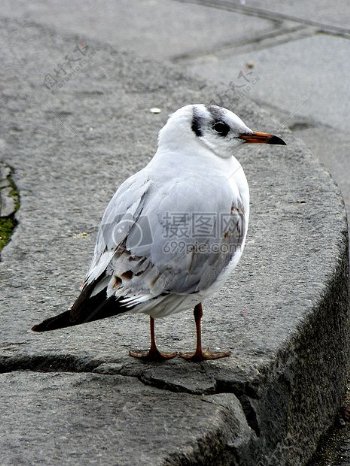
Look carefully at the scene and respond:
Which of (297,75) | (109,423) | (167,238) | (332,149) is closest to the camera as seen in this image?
(109,423)

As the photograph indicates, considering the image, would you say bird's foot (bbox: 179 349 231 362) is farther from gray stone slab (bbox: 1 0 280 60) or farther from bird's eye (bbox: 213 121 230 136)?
gray stone slab (bbox: 1 0 280 60)

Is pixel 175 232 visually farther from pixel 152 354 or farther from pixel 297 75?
pixel 297 75

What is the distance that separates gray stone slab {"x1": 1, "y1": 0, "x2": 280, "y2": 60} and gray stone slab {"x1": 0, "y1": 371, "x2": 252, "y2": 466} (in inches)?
151

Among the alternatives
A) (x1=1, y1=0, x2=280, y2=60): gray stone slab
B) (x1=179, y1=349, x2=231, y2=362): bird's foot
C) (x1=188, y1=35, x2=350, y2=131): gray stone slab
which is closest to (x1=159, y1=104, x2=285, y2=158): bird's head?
(x1=179, y1=349, x2=231, y2=362): bird's foot

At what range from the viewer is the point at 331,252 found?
3746 millimetres

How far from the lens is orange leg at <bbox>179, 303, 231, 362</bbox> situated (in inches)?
126

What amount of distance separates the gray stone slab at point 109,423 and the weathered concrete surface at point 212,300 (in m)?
0.01

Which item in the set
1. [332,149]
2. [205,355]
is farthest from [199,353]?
[332,149]

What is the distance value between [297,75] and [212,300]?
300cm

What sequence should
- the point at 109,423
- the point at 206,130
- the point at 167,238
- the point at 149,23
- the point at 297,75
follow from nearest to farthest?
1. the point at 109,423
2. the point at 167,238
3. the point at 206,130
4. the point at 297,75
5. the point at 149,23

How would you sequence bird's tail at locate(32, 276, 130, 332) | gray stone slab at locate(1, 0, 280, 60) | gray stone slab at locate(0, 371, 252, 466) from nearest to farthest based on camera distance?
1. gray stone slab at locate(0, 371, 252, 466)
2. bird's tail at locate(32, 276, 130, 332)
3. gray stone slab at locate(1, 0, 280, 60)

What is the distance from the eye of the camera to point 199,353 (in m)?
3.21

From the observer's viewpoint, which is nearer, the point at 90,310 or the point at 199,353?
the point at 90,310

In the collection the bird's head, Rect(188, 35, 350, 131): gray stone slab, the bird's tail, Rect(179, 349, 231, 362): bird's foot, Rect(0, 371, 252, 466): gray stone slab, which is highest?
the bird's head
